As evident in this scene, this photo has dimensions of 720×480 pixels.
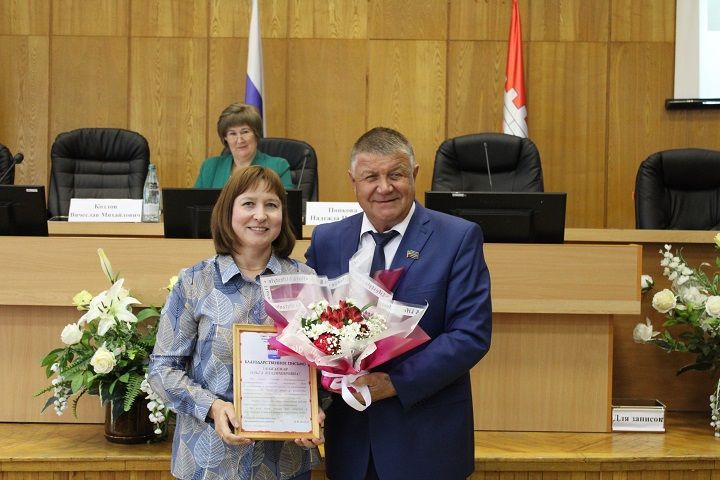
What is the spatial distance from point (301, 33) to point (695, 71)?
2788 mm

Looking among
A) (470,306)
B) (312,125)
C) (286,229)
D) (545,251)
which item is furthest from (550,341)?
(312,125)

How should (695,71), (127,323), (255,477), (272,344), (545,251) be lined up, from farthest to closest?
1. (695,71)
2. (545,251)
3. (127,323)
4. (255,477)
5. (272,344)

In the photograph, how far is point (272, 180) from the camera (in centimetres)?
213

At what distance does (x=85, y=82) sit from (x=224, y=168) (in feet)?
7.42

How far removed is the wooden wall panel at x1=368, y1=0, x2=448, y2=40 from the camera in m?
6.38

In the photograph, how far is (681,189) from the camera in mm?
4941

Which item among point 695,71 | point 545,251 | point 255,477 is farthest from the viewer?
point 695,71

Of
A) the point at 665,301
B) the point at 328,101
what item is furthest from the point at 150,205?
the point at 328,101

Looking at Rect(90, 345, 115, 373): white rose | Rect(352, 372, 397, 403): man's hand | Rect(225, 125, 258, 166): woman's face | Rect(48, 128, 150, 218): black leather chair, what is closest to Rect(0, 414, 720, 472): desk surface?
Rect(90, 345, 115, 373): white rose

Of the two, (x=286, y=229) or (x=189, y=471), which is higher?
(x=286, y=229)

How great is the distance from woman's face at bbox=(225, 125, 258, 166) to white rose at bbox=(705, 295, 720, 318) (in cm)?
234

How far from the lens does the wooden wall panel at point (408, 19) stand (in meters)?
6.38

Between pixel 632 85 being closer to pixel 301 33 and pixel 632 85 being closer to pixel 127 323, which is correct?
pixel 301 33

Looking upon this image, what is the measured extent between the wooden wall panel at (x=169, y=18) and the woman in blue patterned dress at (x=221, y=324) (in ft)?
15.0
